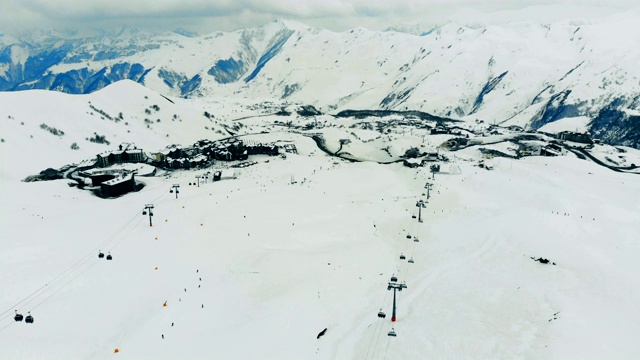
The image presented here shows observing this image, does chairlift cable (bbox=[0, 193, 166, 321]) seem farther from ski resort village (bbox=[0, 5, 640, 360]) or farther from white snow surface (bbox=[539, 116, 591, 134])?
white snow surface (bbox=[539, 116, 591, 134])

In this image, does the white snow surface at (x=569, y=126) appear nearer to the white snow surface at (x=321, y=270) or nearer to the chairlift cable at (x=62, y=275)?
the white snow surface at (x=321, y=270)

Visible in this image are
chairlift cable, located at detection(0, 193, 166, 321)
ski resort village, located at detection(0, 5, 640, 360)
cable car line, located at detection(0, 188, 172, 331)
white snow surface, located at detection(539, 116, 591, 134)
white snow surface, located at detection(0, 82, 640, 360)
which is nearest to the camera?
white snow surface, located at detection(0, 82, 640, 360)

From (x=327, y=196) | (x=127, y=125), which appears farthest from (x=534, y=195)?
(x=127, y=125)

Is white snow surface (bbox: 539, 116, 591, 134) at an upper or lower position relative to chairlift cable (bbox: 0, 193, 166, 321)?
lower

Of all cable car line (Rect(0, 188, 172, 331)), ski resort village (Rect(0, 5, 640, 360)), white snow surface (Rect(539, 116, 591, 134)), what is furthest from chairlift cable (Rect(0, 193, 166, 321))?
white snow surface (Rect(539, 116, 591, 134))

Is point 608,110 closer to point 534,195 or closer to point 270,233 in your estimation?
point 534,195

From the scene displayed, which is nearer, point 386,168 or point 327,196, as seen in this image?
point 327,196

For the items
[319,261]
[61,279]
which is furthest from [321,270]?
[61,279]

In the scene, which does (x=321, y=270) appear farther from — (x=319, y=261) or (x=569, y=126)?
(x=569, y=126)
